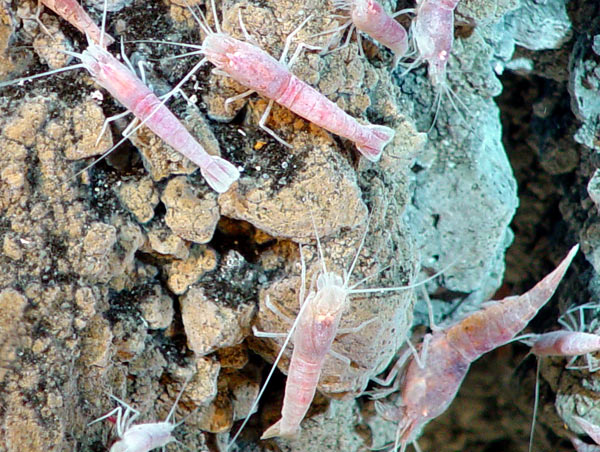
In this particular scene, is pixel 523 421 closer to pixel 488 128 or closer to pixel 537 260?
pixel 537 260

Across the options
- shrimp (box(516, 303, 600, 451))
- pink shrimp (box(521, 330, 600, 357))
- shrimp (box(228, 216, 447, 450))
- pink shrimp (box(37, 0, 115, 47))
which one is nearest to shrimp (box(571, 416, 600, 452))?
shrimp (box(516, 303, 600, 451))

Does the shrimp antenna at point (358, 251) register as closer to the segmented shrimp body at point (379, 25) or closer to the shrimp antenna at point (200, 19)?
the segmented shrimp body at point (379, 25)

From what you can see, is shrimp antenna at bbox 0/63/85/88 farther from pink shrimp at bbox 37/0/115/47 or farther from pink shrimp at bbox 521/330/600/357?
pink shrimp at bbox 521/330/600/357

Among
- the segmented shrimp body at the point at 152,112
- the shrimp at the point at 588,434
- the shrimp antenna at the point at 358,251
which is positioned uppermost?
the segmented shrimp body at the point at 152,112

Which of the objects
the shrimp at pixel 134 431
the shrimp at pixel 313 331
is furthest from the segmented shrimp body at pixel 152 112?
the shrimp at pixel 134 431

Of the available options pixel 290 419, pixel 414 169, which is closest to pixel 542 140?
pixel 414 169

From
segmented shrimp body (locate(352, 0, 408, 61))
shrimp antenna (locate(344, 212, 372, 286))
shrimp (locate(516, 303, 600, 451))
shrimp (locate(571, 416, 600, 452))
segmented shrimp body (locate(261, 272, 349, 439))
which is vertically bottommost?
shrimp (locate(571, 416, 600, 452))

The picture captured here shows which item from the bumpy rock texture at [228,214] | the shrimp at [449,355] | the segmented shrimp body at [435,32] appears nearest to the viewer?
the bumpy rock texture at [228,214]
